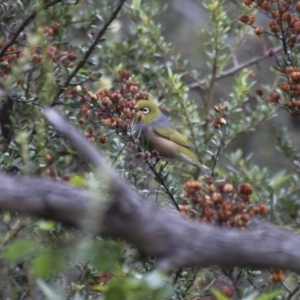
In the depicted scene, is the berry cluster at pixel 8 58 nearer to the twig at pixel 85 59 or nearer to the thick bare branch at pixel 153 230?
the twig at pixel 85 59

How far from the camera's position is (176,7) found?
8.57m

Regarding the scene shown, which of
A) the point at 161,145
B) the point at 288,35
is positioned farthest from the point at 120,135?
the point at 161,145

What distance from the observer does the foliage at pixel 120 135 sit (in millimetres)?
2418

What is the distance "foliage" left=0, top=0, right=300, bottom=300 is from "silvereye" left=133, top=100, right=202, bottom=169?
0.09m

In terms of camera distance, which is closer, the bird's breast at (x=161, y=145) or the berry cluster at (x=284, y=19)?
the berry cluster at (x=284, y=19)

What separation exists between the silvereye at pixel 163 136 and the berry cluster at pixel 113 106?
894 mm

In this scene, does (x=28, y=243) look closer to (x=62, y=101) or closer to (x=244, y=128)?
(x=62, y=101)

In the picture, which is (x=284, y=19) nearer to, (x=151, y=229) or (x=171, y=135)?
(x=171, y=135)

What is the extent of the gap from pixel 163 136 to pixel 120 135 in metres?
1.71

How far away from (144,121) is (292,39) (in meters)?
1.76

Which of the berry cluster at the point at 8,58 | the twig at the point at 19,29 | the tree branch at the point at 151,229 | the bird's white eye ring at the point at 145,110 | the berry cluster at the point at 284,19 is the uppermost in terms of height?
the tree branch at the point at 151,229

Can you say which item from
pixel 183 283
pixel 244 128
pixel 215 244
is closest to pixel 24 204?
pixel 215 244

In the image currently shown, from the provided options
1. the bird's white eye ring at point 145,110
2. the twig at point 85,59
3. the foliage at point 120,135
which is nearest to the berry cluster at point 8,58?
the foliage at point 120,135

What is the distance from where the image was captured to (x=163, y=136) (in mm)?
5180
